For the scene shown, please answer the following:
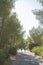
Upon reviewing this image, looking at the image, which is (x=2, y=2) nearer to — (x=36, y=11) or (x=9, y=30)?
(x=36, y=11)

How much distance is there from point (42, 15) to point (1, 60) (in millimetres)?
6736

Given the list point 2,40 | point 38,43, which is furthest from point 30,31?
point 2,40

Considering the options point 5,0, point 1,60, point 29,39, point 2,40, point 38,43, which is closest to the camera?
point 5,0

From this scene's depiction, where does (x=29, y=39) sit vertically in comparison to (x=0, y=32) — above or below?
above

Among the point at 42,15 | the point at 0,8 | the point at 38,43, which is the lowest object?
the point at 0,8

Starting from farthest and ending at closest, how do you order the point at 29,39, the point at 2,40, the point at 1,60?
the point at 29,39 < the point at 2,40 < the point at 1,60

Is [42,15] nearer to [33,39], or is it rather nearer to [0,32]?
[0,32]

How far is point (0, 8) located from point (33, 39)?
5709 centimetres

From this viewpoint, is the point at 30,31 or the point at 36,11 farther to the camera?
the point at 30,31

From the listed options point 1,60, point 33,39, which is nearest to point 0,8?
point 1,60

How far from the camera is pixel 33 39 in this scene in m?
73.7

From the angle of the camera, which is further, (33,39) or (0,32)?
(33,39)

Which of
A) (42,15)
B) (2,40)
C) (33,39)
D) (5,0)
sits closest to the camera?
(5,0)

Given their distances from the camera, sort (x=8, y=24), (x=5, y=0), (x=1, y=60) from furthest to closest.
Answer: (x=8, y=24) < (x=1, y=60) < (x=5, y=0)
